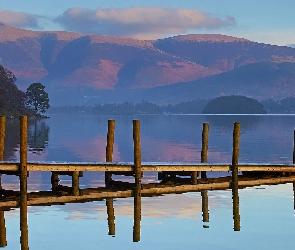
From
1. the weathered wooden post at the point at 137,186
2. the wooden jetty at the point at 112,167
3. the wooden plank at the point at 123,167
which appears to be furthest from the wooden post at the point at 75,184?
the weathered wooden post at the point at 137,186

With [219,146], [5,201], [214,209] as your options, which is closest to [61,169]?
[5,201]

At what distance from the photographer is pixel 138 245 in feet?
91.9

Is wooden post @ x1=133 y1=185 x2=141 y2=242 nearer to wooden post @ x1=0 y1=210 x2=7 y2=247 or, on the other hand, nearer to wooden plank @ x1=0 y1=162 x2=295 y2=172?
wooden plank @ x1=0 y1=162 x2=295 y2=172

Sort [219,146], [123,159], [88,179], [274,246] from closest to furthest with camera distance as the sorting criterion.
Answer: [274,246] → [88,179] → [123,159] → [219,146]

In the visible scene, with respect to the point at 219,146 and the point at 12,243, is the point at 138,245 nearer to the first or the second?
the point at 12,243

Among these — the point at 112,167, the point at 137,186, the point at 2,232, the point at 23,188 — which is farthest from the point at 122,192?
the point at 2,232

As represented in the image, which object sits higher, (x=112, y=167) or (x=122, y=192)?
(x=112, y=167)

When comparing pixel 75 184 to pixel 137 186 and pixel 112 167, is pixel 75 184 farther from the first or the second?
pixel 137 186

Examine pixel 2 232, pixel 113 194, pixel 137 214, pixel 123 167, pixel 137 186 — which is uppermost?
pixel 123 167

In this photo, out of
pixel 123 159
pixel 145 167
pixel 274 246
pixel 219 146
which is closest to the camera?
pixel 145 167

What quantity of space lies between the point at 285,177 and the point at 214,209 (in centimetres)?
625

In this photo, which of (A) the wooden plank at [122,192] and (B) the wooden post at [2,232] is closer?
(A) the wooden plank at [122,192]

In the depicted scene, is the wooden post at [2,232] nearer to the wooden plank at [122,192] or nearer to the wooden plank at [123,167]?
the wooden plank at [122,192]

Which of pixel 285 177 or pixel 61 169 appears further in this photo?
pixel 285 177
